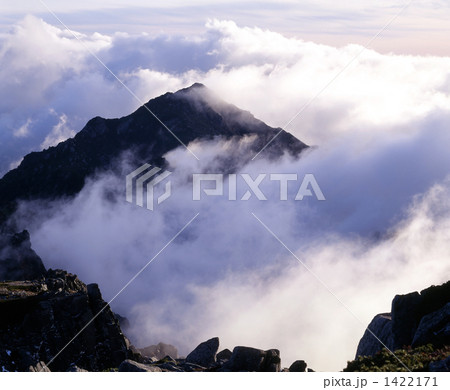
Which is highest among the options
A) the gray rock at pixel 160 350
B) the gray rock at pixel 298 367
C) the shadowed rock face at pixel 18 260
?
the shadowed rock face at pixel 18 260

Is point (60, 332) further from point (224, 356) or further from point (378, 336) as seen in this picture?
point (378, 336)

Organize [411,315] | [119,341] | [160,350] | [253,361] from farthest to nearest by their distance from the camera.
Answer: [160,350] → [119,341] → [411,315] → [253,361]

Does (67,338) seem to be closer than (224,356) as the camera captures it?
Yes

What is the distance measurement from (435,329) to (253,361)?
49.5 feet

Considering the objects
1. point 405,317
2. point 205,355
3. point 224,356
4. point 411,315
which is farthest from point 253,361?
point 224,356

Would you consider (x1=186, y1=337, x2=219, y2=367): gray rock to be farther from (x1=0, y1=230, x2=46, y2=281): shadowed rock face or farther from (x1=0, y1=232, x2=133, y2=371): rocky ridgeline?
(x1=0, y1=230, x2=46, y2=281): shadowed rock face

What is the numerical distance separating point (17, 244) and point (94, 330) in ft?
404

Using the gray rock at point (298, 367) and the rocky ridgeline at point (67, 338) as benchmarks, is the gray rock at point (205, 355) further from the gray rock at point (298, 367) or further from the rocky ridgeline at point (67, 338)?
the gray rock at point (298, 367)

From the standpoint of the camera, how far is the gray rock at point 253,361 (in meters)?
46.7

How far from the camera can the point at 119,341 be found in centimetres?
7188

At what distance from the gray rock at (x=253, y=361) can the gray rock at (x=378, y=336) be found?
12032 mm

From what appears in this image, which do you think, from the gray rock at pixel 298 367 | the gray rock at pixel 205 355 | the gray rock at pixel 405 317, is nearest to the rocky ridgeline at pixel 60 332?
the gray rock at pixel 205 355
